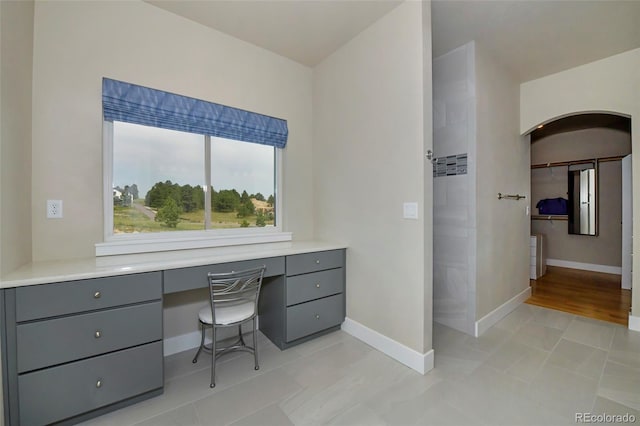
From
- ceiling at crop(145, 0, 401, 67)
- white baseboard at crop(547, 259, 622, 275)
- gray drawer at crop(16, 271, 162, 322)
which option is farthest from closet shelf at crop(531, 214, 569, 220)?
gray drawer at crop(16, 271, 162, 322)

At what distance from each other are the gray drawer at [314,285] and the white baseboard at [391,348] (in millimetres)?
375

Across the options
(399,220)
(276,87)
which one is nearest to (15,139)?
(276,87)

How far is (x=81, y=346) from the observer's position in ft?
4.90

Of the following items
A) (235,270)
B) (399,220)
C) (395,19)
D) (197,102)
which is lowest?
(235,270)

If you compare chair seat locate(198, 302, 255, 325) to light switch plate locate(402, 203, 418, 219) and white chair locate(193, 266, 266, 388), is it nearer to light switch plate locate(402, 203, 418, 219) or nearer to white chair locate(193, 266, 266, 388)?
white chair locate(193, 266, 266, 388)

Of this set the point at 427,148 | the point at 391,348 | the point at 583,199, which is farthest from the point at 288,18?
the point at 583,199

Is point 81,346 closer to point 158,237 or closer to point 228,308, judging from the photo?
point 228,308

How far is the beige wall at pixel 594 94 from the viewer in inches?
105

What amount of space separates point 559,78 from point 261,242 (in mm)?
3959

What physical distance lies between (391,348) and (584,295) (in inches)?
133

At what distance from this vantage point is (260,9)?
217 cm

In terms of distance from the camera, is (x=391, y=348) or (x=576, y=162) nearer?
(x=391, y=348)

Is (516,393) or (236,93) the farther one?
(236,93)

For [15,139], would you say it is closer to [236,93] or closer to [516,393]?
[236,93]
